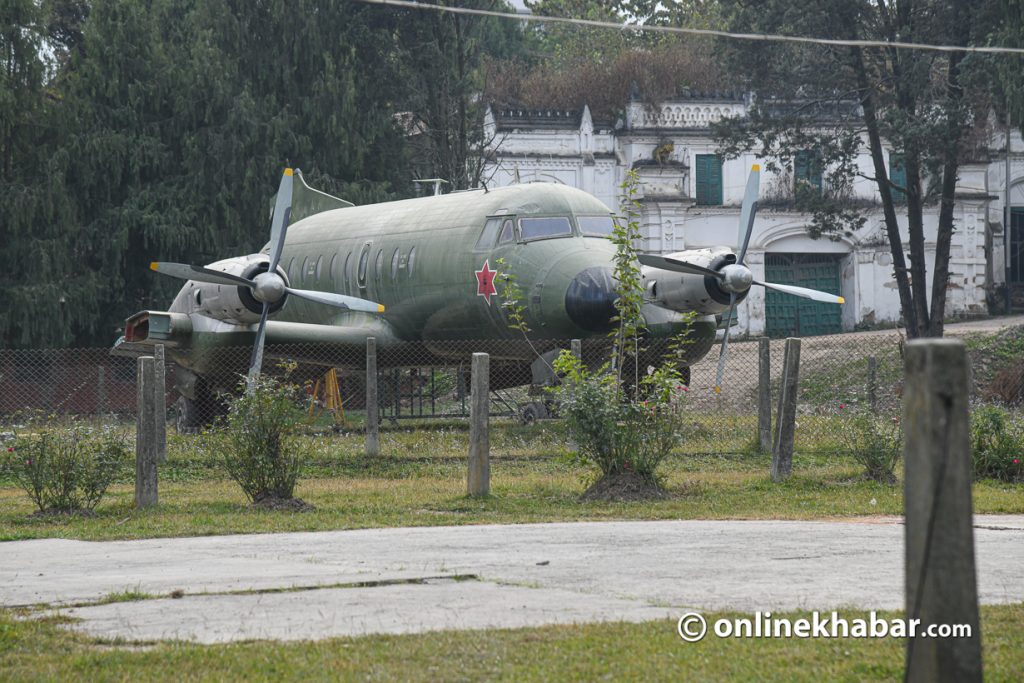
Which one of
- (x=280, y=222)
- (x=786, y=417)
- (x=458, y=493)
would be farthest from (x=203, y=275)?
(x=786, y=417)

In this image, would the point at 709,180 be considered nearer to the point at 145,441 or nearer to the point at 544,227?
the point at 544,227

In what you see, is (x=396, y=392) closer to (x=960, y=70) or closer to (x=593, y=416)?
(x=593, y=416)

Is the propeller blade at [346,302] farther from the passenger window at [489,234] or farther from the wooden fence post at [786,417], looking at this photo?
the wooden fence post at [786,417]

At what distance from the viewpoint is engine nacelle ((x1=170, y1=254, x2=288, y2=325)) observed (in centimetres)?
2144

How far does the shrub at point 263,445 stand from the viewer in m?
13.7

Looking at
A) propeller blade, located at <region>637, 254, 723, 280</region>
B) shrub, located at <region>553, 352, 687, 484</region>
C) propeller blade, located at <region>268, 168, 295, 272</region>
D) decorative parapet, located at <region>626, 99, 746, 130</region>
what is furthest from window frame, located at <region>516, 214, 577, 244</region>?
decorative parapet, located at <region>626, 99, 746, 130</region>

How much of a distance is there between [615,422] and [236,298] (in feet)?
29.8

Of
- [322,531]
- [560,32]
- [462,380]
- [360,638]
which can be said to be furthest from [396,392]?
[560,32]

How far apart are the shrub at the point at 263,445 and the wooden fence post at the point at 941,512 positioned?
399 inches

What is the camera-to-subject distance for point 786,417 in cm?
1570

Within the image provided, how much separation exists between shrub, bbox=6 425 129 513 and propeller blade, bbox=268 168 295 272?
822 centimetres

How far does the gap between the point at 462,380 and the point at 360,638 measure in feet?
63.3

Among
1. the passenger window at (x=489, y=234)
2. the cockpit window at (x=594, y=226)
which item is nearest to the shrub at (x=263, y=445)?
the passenger window at (x=489, y=234)

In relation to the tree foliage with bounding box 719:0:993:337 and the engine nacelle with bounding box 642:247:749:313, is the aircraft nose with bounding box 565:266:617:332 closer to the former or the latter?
the engine nacelle with bounding box 642:247:749:313
